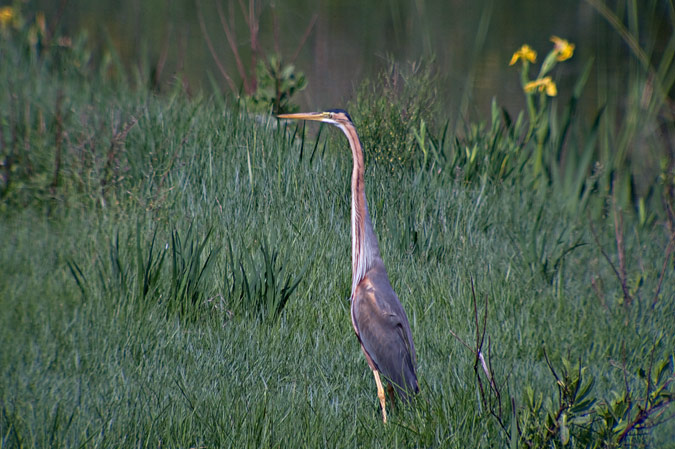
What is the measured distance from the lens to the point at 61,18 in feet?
21.7

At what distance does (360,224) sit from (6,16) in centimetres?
487

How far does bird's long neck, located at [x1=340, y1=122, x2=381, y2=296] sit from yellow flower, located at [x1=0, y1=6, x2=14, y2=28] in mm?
4610

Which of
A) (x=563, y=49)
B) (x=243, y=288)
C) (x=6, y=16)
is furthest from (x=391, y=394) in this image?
(x=6, y=16)

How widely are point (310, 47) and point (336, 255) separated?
11.7 ft

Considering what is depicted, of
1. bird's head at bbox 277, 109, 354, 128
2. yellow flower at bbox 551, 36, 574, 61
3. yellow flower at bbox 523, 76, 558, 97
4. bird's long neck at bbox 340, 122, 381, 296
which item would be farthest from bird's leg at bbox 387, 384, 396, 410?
yellow flower at bbox 551, 36, 574, 61

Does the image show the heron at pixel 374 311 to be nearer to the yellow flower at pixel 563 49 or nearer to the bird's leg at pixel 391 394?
the bird's leg at pixel 391 394

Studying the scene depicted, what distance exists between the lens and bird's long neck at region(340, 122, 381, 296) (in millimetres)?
2973

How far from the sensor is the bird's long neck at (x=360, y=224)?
2.97m

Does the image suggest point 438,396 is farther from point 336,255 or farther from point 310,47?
point 310,47

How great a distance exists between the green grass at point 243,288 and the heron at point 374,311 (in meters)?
0.16

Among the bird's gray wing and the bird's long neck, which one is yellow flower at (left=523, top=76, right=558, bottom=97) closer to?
the bird's long neck

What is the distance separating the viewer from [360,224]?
3.01 meters

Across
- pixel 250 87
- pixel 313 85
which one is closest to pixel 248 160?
pixel 250 87

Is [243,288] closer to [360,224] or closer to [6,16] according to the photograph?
[360,224]
